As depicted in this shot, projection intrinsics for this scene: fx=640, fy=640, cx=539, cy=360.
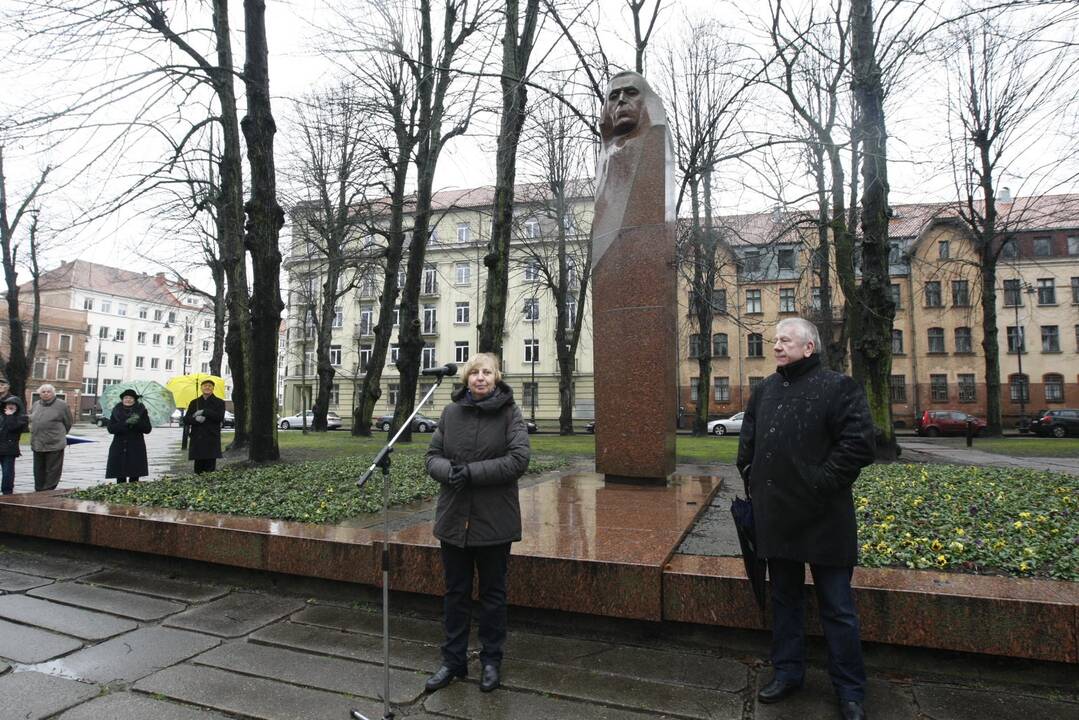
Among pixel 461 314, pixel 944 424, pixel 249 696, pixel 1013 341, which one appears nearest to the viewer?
pixel 249 696

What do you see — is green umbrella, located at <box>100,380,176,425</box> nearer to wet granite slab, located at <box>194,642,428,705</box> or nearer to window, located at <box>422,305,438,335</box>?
wet granite slab, located at <box>194,642,428,705</box>

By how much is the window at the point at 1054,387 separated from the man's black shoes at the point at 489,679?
50.2 metres

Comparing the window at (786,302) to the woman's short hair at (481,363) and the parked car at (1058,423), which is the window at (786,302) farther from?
the woman's short hair at (481,363)

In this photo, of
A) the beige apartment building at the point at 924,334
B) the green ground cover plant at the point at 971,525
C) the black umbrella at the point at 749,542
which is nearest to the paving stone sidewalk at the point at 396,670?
the black umbrella at the point at 749,542

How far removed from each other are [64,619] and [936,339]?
49.9 meters

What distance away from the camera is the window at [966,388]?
139 feet

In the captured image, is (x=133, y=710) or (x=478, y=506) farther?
(x=478, y=506)

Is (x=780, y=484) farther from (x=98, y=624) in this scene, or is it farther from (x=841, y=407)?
(x=98, y=624)

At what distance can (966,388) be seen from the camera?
140 feet

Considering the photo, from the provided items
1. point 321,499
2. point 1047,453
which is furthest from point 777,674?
point 1047,453

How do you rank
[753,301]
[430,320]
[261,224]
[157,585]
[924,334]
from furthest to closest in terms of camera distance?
[430,320] < [753,301] < [924,334] < [261,224] < [157,585]

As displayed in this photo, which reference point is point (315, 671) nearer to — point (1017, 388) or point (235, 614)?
point (235, 614)

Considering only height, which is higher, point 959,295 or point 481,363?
point 959,295

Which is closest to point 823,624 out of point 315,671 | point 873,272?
A: point 315,671
